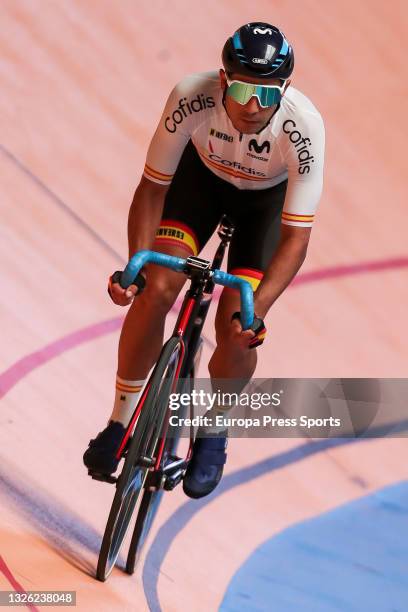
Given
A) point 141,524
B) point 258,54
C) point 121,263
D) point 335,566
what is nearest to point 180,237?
point 258,54

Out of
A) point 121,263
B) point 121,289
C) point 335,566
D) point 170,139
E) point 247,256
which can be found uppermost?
point 121,263

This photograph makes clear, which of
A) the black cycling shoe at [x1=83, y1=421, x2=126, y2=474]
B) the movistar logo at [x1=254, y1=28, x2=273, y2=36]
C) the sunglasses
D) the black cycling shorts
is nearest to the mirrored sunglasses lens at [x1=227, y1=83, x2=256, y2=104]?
the sunglasses

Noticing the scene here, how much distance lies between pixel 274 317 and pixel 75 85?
1497 millimetres

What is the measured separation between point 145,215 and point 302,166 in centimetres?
46

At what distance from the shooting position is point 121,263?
4.71 metres

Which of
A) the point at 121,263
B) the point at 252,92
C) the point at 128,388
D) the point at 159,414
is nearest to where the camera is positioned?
the point at 252,92

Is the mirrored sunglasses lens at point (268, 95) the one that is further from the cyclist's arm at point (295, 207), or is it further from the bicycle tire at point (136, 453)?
the bicycle tire at point (136, 453)

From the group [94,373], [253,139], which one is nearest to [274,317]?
[94,373]

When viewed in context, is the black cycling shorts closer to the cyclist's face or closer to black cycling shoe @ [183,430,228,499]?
the cyclist's face

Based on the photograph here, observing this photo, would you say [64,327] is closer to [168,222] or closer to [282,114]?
[168,222]

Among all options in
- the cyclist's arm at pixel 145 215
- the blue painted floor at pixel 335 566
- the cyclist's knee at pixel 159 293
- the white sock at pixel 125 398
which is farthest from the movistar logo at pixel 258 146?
the blue painted floor at pixel 335 566

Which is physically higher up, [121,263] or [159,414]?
[121,263]

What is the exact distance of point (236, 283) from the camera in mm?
2809

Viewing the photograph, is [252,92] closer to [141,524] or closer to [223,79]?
[223,79]
